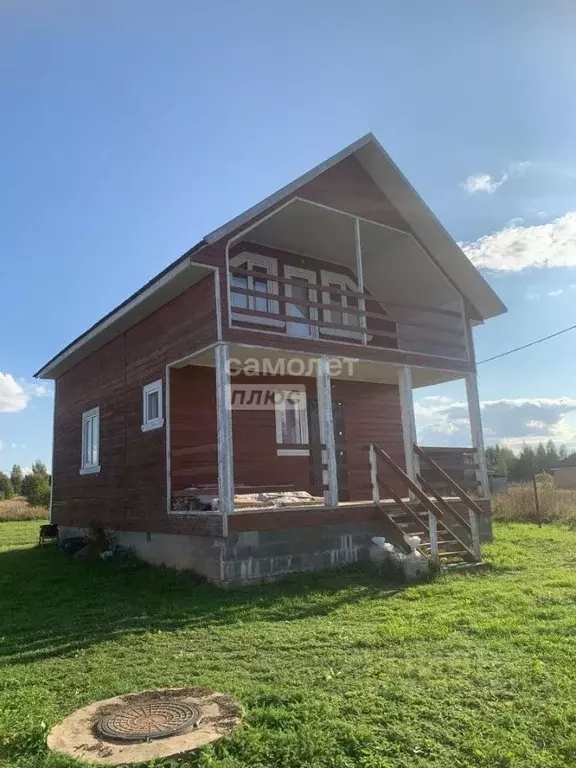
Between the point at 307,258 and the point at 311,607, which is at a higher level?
the point at 307,258

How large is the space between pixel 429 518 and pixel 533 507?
10903 mm

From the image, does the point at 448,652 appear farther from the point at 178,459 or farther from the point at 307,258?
the point at 307,258

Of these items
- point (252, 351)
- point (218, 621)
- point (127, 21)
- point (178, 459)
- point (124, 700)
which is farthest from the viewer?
point (178, 459)

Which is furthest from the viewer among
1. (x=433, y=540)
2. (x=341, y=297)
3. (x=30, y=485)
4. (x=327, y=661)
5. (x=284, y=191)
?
(x=30, y=485)

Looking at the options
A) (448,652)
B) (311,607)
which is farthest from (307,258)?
(448,652)

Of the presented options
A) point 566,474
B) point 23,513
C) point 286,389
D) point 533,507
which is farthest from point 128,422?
point 566,474

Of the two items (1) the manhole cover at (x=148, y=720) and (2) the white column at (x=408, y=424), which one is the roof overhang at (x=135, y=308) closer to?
(2) the white column at (x=408, y=424)

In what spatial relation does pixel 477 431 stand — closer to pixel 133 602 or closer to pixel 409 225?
pixel 409 225

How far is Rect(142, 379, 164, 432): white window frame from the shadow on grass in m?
2.80

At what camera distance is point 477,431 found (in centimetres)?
1357

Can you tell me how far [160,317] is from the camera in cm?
1224

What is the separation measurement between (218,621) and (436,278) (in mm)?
10214

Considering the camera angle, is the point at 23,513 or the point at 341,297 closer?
the point at 341,297

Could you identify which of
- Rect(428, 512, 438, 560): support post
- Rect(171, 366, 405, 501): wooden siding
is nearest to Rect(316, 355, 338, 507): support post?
Rect(171, 366, 405, 501): wooden siding
